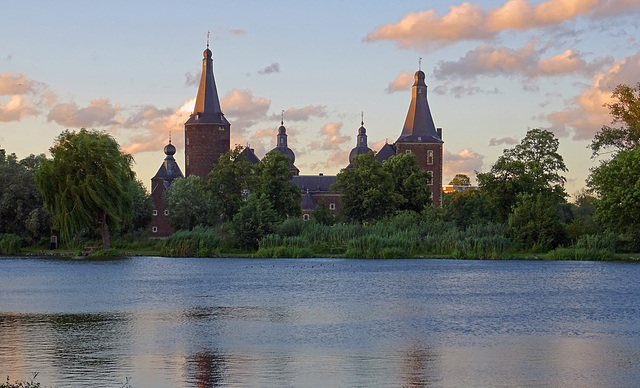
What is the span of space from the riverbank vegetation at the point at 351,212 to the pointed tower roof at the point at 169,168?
32.3 metres

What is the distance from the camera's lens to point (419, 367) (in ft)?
60.1

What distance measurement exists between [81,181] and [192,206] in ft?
77.4

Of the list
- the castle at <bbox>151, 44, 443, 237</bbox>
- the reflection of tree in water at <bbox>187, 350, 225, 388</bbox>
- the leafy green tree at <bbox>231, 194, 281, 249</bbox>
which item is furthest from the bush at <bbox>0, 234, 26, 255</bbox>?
the reflection of tree in water at <bbox>187, 350, 225, 388</bbox>

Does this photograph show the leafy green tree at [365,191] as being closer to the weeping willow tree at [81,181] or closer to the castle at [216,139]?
the weeping willow tree at [81,181]

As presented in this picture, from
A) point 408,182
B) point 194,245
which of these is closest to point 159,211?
point 408,182

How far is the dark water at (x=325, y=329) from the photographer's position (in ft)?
57.5

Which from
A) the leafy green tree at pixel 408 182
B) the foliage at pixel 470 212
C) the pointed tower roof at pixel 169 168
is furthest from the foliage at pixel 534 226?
the pointed tower roof at pixel 169 168

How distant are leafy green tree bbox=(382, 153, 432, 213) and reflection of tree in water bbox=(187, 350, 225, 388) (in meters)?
58.2

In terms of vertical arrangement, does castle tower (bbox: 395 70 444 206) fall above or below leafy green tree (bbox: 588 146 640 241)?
above

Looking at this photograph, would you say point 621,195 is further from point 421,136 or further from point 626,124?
point 421,136

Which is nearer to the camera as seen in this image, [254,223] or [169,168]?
[254,223]

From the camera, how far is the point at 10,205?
64062 mm

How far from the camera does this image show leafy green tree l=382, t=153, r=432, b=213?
78875mm

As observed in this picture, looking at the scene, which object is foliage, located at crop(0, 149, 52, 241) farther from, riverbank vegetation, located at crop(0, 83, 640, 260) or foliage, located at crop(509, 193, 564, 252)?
foliage, located at crop(509, 193, 564, 252)
